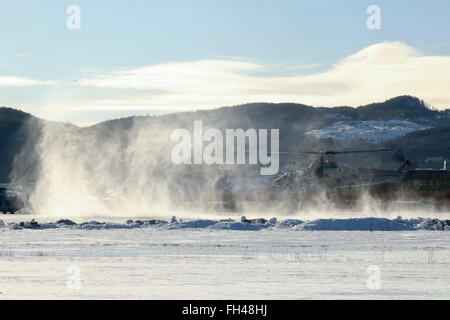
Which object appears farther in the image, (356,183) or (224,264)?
(356,183)

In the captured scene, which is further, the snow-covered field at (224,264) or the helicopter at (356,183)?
the helicopter at (356,183)

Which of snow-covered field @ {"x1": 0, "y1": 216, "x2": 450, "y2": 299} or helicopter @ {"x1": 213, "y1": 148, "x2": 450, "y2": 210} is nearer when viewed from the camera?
snow-covered field @ {"x1": 0, "y1": 216, "x2": 450, "y2": 299}

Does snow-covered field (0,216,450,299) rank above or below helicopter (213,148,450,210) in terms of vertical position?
below

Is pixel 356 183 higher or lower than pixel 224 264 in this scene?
higher

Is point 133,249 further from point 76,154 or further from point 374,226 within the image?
point 76,154

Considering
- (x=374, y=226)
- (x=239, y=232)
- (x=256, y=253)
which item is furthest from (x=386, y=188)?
(x=256, y=253)

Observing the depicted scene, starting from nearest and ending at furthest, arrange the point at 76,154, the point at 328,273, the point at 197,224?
1. the point at 328,273
2. the point at 197,224
3. the point at 76,154

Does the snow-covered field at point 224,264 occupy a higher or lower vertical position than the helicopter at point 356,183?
lower

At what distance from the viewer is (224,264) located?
964 inches

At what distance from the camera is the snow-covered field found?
18.1m

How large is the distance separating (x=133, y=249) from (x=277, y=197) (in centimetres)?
4844

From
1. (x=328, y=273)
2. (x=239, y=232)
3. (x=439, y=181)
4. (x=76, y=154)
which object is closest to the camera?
(x=328, y=273)

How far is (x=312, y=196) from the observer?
7469 cm

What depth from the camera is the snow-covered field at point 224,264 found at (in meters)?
18.1
